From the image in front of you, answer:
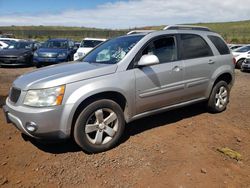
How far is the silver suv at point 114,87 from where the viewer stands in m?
4.02

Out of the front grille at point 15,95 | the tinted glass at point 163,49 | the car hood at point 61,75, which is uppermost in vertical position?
the tinted glass at point 163,49

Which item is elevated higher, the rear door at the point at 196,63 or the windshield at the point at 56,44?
the rear door at the point at 196,63

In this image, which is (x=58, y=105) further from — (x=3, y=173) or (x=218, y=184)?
(x=218, y=184)

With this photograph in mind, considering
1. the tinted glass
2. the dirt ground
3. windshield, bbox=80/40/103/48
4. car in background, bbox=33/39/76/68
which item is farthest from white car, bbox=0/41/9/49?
the tinted glass

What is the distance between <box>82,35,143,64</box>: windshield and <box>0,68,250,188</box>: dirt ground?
1.30 m

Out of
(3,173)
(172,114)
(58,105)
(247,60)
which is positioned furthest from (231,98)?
(247,60)

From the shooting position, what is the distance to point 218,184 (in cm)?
360

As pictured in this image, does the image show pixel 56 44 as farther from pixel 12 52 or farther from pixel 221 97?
pixel 221 97

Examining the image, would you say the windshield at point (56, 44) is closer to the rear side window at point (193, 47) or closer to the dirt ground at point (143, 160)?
the dirt ground at point (143, 160)

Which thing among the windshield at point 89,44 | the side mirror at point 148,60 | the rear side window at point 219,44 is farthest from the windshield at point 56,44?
the side mirror at point 148,60

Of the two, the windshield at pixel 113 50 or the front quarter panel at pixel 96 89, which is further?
the windshield at pixel 113 50

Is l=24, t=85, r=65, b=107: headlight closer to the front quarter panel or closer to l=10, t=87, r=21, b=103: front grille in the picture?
the front quarter panel

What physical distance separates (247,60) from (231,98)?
881 centimetres

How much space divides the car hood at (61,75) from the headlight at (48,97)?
7 centimetres
